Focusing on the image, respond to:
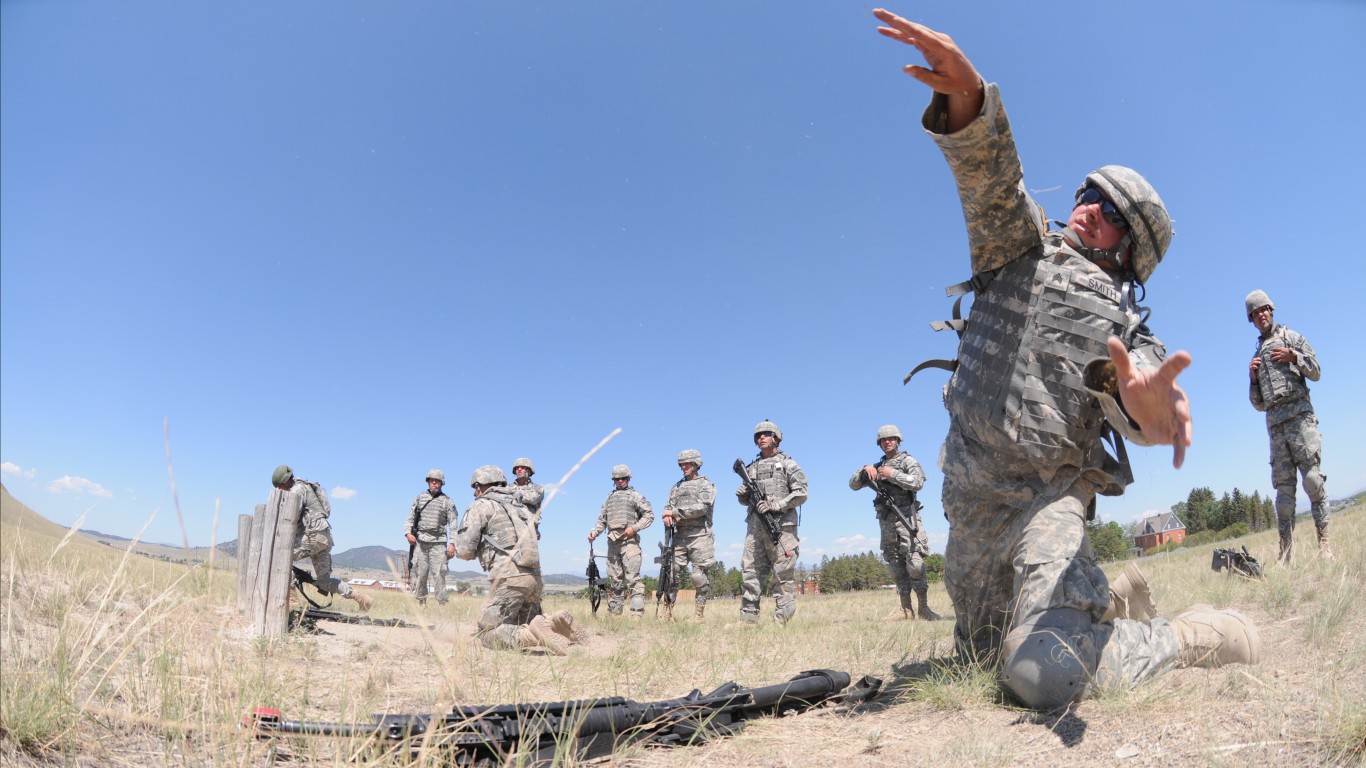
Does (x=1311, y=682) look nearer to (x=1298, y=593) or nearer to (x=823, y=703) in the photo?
(x=823, y=703)

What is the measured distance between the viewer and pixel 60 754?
1653mm

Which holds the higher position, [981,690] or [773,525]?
[773,525]

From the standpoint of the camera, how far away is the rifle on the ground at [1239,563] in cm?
551

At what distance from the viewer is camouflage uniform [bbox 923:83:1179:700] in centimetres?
235

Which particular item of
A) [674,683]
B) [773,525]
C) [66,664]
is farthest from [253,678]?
[773,525]

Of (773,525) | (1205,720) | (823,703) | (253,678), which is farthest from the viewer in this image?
(773,525)

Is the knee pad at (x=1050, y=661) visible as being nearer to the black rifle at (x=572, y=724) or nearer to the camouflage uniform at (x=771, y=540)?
the black rifle at (x=572, y=724)

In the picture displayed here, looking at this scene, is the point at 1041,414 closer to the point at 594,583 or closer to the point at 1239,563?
the point at 1239,563

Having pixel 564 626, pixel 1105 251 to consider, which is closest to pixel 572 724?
pixel 1105 251

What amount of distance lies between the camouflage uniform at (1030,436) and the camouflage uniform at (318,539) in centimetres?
854

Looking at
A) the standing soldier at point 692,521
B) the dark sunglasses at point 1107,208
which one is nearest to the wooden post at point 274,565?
the dark sunglasses at point 1107,208

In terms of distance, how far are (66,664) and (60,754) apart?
245mm

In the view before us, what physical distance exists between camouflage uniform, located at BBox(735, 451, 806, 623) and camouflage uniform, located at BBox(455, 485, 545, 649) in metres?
3.01

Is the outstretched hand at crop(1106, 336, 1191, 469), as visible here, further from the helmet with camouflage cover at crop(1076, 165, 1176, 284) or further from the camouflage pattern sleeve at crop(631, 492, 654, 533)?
the camouflage pattern sleeve at crop(631, 492, 654, 533)
